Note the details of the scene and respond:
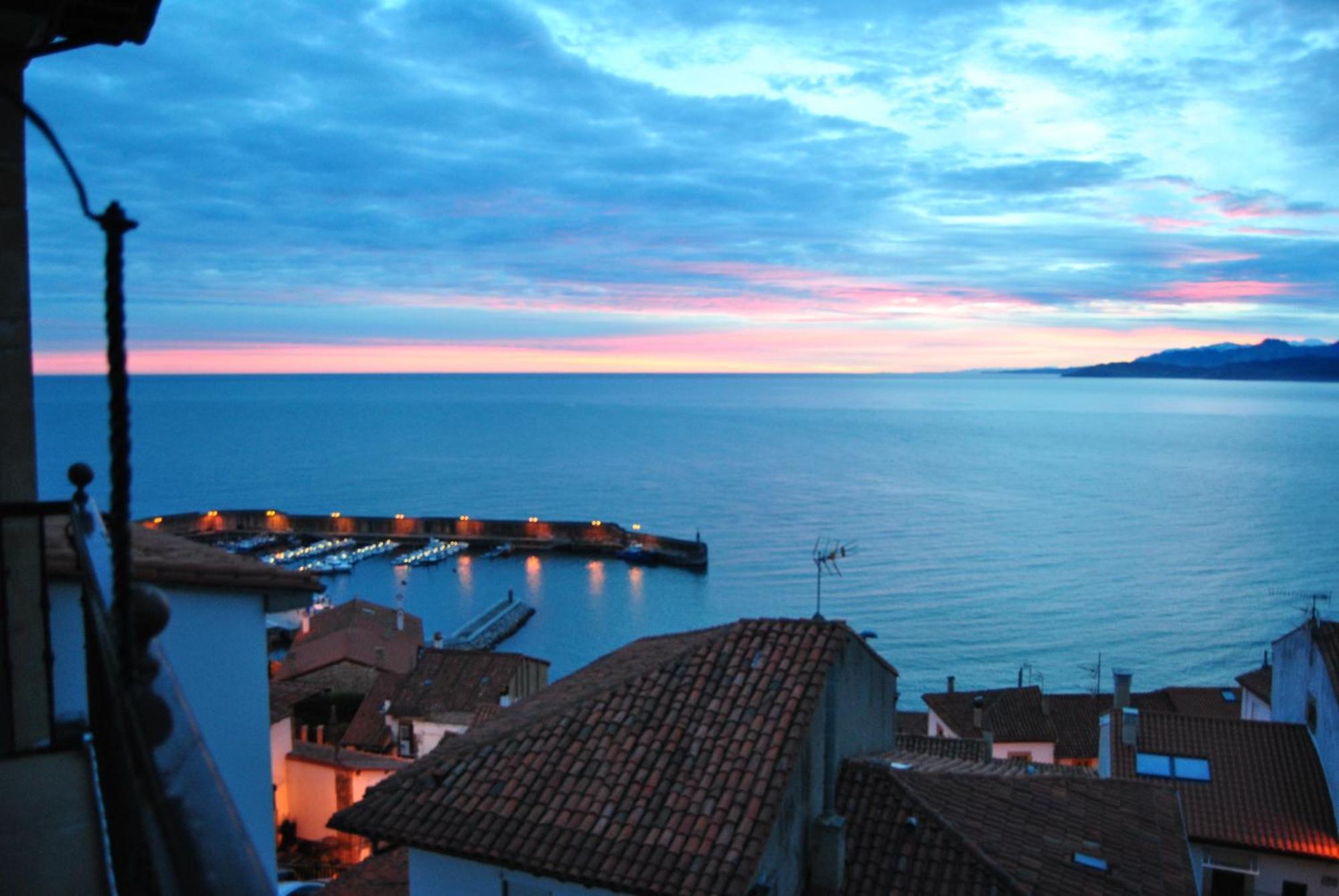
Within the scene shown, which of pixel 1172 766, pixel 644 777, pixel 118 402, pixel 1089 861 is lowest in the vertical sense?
pixel 1172 766

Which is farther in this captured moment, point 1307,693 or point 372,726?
point 372,726

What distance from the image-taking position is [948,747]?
73.2 ft

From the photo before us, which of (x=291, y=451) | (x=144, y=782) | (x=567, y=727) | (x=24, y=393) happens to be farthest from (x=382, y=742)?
(x=291, y=451)

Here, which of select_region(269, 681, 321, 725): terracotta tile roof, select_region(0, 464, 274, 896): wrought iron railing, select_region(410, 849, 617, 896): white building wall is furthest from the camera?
select_region(269, 681, 321, 725): terracotta tile roof

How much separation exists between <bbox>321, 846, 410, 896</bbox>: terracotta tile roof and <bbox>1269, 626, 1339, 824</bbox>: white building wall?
16801 millimetres

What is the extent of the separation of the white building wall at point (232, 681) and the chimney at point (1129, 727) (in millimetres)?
19366

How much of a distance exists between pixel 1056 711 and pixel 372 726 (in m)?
24.0

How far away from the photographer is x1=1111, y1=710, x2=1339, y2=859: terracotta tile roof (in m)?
18.1

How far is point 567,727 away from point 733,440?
147 metres

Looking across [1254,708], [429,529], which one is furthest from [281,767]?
[429,529]

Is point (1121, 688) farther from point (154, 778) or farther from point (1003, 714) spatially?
point (154, 778)

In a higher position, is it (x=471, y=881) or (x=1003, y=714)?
(x=471, y=881)

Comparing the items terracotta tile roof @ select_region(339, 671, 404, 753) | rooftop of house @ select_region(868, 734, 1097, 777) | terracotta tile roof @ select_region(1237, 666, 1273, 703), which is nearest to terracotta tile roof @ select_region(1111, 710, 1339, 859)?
rooftop of house @ select_region(868, 734, 1097, 777)

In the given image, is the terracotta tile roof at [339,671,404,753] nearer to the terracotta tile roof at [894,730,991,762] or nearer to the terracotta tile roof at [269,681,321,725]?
the terracotta tile roof at [269,681,321,725]
